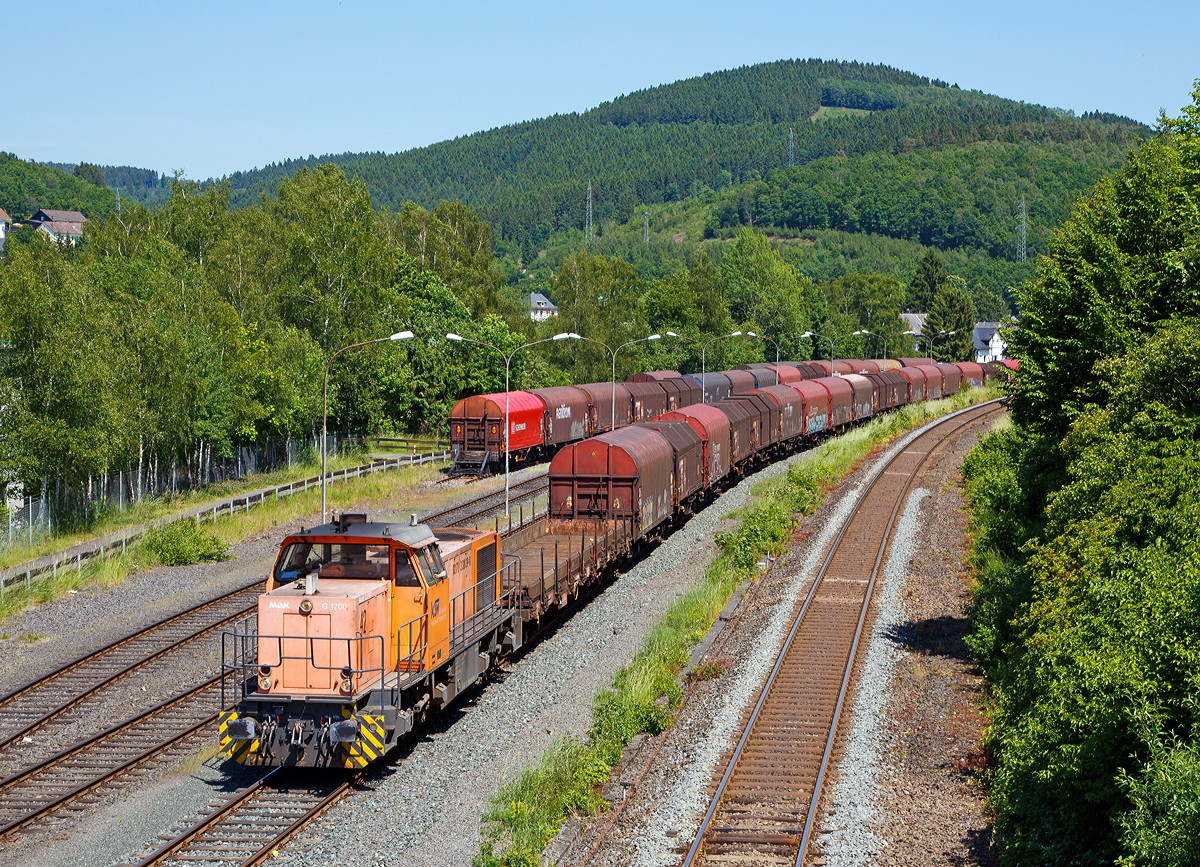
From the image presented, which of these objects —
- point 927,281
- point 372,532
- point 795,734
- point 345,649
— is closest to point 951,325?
point 927,281

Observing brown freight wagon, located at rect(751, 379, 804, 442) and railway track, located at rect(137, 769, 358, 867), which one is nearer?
railway track, located at rect(137, 769, 358, 867)

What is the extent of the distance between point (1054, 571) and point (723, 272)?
11270 cm

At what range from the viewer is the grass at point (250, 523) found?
2939 cm

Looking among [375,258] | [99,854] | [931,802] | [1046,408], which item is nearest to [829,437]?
[375,258]

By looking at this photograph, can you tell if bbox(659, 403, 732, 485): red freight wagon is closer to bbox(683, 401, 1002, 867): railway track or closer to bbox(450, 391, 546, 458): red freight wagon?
bbox(683, 401, 1002, 867): railway track

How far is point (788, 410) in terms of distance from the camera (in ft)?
181

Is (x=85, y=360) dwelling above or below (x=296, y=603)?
above

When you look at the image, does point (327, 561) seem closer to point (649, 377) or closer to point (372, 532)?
point (372, 532)

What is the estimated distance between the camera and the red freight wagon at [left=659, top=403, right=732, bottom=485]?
4091 centimetres

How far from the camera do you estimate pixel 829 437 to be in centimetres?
6512

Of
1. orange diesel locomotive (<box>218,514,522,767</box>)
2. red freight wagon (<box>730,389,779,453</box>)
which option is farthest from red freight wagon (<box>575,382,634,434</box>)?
orange diesel locomotive (<box>218,514,522,767</box>)

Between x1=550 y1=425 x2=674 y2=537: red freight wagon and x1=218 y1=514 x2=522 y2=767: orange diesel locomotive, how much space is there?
12619 mm

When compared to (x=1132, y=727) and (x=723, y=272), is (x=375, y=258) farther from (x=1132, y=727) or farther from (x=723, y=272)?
(x=723, y=272)

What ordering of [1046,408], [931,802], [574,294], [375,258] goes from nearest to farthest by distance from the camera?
1. [931,802]
2. [1046,408]
3. [375,258]
4. [574,294]
